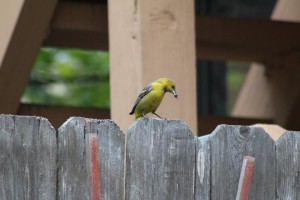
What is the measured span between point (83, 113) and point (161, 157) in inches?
122

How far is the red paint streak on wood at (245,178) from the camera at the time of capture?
162 inches

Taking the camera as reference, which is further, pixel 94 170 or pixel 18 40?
pixel 18 40

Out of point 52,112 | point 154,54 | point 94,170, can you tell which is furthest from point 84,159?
point 52,112

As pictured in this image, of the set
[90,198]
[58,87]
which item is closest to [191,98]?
[90,198]

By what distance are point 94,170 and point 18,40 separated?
2.12 meters

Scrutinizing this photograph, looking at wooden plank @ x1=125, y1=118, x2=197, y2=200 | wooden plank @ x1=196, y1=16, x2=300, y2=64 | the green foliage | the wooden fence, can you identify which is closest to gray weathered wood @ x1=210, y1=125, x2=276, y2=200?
the wooden fence

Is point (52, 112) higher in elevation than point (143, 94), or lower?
higher

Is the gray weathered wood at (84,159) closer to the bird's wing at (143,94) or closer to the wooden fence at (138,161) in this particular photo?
the wooden fence at (138,161)

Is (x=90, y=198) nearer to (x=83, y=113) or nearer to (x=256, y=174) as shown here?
(x=256, y=174)

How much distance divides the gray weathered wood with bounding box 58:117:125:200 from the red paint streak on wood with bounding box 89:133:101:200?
0.7 inches

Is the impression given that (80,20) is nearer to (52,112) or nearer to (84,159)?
(52,112)

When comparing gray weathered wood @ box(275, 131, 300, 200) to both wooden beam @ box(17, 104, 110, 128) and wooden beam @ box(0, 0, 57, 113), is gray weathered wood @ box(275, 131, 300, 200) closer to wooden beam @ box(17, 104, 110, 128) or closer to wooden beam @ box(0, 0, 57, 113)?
wooden beam @ box(0, 0, 57, 113)

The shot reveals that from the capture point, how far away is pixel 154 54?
17.0 ft

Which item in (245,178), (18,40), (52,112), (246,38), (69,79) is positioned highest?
(69,79)
